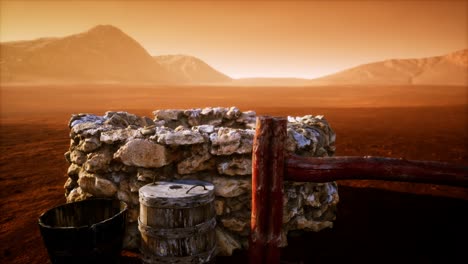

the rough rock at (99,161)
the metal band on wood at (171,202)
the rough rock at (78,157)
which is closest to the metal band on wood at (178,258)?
the metal band on wood at (171,202)

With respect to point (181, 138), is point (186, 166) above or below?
below

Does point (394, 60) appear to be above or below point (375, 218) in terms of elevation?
above

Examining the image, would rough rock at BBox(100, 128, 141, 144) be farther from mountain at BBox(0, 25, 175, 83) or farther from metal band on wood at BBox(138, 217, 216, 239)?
mountain at BBox(0, 25, 175, 83)

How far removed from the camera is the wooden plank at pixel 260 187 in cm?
188

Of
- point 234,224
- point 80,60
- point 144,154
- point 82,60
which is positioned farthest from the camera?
point 82,60

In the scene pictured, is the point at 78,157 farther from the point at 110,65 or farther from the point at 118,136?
the point at 110,65

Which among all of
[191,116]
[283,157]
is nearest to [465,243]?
[283,157]

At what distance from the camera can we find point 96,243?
2664 millimetres

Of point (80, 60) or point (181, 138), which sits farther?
point (80, 60)

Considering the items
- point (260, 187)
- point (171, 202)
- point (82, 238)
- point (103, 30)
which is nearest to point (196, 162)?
point (171, 202)

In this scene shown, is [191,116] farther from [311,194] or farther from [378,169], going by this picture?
[378,169]

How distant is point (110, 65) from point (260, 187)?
5254 inches

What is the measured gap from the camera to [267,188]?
1.90m

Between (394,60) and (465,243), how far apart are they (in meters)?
172
